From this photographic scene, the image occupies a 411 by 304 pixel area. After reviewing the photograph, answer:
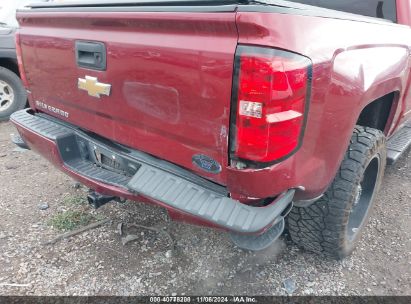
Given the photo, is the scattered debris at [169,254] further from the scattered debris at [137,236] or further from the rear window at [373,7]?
the rear window at [373,7]

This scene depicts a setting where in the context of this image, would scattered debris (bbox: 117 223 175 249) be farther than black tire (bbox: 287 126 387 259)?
Yes

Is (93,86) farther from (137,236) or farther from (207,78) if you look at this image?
(137,236)

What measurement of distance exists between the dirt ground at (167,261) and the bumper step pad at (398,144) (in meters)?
0.55

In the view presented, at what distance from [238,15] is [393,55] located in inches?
63.2

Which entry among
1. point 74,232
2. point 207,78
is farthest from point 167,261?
point 207,78

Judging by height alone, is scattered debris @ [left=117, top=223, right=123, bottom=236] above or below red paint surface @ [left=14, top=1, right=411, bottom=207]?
below

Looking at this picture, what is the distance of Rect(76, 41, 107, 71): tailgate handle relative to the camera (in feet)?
7.09

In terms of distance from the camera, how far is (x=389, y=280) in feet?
8.27

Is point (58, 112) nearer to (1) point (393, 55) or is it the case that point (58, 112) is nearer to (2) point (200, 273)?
(2) point (200, 273)

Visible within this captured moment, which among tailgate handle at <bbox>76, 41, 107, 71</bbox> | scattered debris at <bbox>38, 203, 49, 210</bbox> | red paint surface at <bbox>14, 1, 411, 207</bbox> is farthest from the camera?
scattered debris at <bbox>38, 203, 49, 210</bbox>

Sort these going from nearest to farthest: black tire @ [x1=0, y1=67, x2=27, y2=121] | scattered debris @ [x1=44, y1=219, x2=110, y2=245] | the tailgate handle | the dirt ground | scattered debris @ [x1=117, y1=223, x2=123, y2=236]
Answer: the tailgate handle
the dirt ground
scattered debris @ [x1=44, y1=219, x2=110, y2=245]
scattered debris @ [x1=117, y1=223, x2=123, y2=236]
black tire @ [x1=0, y1=67, x2=27, y2=121]

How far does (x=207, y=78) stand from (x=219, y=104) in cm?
14

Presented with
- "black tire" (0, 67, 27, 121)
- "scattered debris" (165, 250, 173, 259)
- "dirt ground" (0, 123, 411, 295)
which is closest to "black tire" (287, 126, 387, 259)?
"dirt ground" (0, 123, 411, 295)

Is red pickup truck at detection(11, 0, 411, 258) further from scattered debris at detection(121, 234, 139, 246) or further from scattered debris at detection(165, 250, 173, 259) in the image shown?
scattered debris at detection(165, 250, 173, 259)
